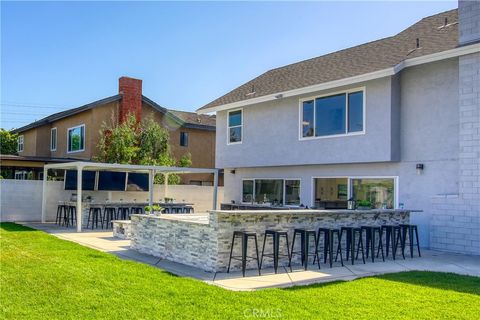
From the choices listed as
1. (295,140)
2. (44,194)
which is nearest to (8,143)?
(44,194)

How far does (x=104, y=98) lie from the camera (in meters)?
22.3

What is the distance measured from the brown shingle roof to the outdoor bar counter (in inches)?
180

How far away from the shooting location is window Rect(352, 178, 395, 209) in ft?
44.6

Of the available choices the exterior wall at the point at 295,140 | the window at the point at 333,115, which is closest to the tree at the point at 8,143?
the exterior wall at the point at 295,140

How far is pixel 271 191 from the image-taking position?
1766cm

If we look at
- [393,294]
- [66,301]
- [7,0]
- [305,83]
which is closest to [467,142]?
[305,83]

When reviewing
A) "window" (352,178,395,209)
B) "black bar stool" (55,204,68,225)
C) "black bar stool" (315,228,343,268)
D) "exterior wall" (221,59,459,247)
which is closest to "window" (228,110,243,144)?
"exterior wall" (221,59,459,247)

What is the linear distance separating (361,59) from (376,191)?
4.22m

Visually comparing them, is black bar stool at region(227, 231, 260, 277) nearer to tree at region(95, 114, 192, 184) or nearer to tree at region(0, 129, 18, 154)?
tree at region(95, 114, 192, 184)

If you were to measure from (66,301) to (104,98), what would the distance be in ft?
57.1

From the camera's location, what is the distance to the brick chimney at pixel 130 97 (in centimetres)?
2306

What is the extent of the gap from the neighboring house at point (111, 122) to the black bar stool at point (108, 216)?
4.43 meters

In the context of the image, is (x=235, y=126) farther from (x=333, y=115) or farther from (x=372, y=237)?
(x=372, y=237)

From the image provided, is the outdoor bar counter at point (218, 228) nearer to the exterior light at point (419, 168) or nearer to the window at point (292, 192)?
the exterior light at point (419, 168)
